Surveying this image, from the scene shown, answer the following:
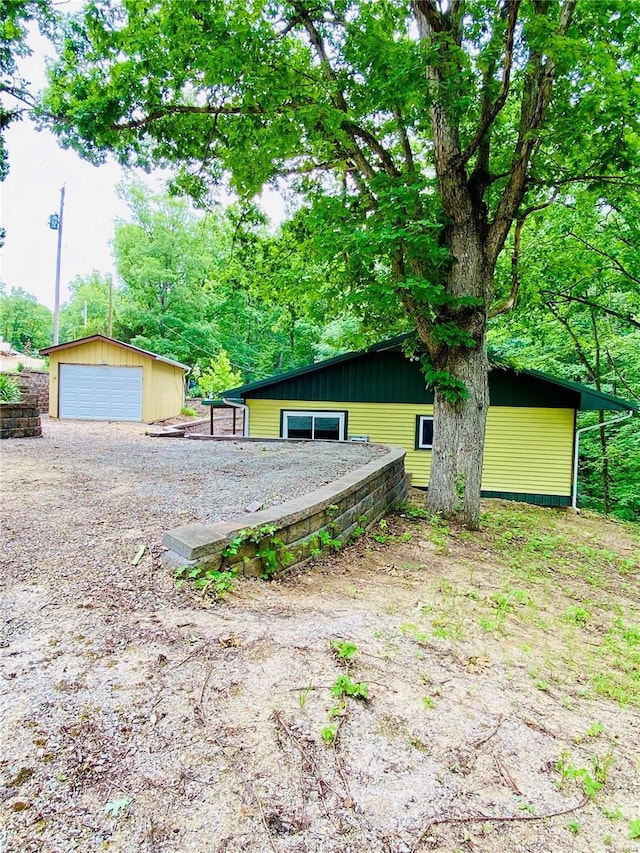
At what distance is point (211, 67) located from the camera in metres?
5.50

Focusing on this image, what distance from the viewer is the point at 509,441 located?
1163 centimetres

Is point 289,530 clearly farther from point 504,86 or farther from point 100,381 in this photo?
point 100,381

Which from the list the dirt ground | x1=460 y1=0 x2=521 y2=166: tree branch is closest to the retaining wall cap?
the dirt ground

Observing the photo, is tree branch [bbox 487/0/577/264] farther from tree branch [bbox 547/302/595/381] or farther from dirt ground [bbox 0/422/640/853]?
tree branch [bbox 547/302/595/381]

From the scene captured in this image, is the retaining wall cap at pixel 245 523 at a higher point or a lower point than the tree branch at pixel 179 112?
lower

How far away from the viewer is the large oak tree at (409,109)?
4.98 meters

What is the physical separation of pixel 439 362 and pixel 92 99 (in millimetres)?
5490

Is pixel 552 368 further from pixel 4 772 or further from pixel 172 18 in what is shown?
pixel 4 772

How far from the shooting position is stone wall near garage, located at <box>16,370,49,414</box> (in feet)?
58.1

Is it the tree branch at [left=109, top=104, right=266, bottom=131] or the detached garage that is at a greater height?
the tree branch at [left=109, top=104, right=266, bottom=131]

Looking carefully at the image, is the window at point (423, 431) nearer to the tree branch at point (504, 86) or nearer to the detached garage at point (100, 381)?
the tree branch at point (504, 86)

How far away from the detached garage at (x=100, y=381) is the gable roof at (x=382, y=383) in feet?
23.2

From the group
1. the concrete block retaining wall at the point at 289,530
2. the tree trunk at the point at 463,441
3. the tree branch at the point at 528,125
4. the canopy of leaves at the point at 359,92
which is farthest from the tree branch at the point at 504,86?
the concrete block retaining wall at the point at 289,530

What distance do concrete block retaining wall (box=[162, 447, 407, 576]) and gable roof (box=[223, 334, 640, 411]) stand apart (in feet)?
22.1
